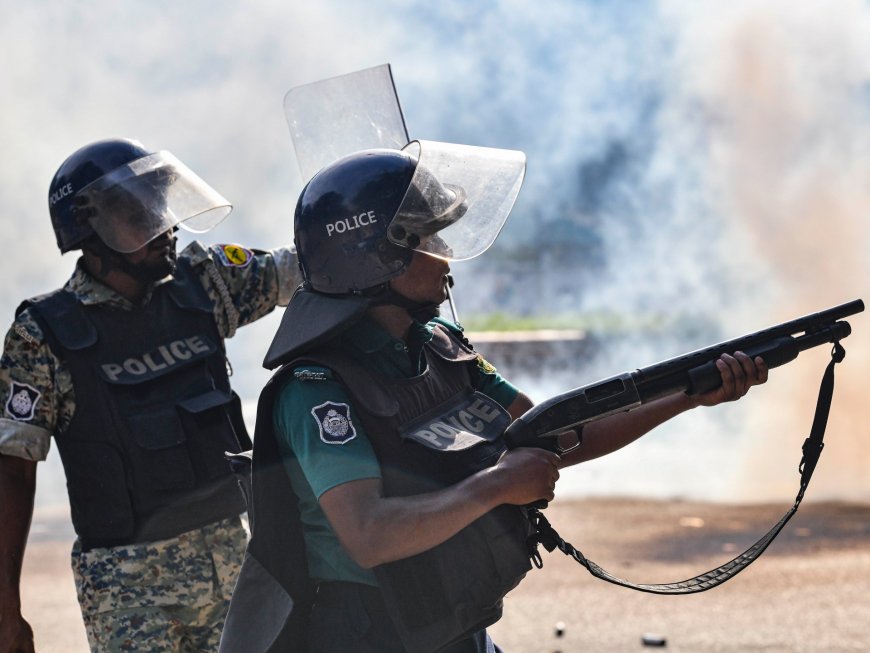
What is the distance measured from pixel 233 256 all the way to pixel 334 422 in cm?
130

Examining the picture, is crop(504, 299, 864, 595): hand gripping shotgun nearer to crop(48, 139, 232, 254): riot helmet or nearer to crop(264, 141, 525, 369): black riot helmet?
crop(264, 141, 525, 369): black riot helmet

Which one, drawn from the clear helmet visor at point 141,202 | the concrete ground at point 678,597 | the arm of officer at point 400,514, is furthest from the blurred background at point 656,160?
the arm of officer at point 400,514

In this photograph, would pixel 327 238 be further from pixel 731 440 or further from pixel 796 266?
pixel 796 266

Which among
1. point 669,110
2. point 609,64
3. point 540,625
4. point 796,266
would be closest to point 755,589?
point 540,625

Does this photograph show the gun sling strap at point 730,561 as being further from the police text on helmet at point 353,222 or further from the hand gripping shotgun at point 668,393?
the police text on helmet at point 353,222

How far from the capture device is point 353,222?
2.15m

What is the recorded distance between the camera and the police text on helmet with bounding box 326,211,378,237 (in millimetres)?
2145

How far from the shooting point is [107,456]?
112 inches

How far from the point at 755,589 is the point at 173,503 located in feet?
10.4

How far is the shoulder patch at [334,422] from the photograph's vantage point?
6.27 ft

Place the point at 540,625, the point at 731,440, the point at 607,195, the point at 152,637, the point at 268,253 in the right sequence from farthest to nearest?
the point at 607,195 → the point at 731,440 → the point at 540,625 → the point at 268,253 → the point at 152,637

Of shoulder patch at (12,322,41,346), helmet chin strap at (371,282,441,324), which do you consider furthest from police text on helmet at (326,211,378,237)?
shoulder patch at (12,322,41,346)

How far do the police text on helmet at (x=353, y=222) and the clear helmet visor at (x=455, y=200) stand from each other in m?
0.05

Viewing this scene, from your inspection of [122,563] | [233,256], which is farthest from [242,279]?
[122,563]
